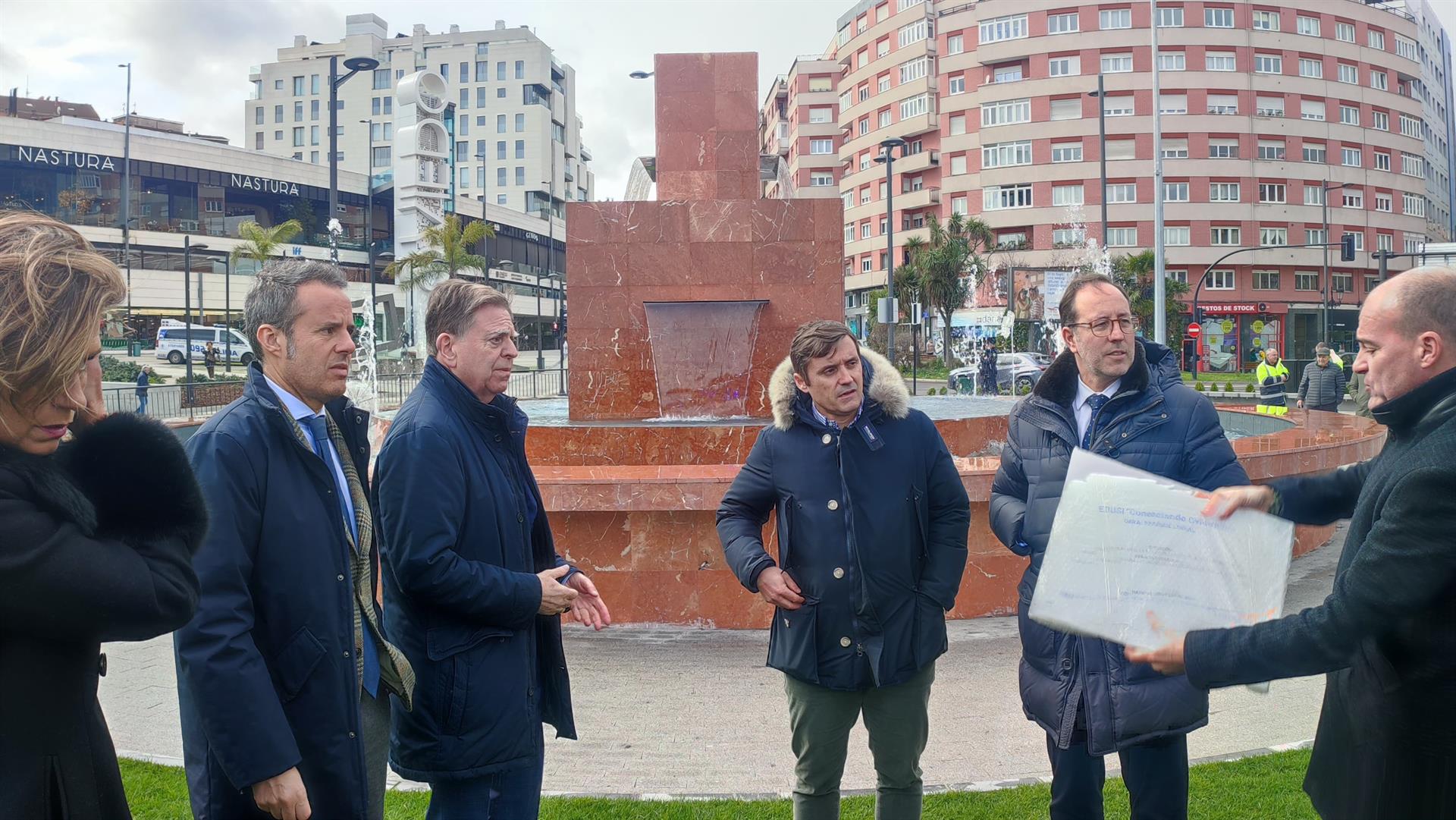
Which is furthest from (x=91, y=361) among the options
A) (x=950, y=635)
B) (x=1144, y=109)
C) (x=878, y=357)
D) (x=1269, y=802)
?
(x=1144, y=109)

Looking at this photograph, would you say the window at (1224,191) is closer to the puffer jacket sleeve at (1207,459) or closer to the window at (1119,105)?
the window at (1119,105)

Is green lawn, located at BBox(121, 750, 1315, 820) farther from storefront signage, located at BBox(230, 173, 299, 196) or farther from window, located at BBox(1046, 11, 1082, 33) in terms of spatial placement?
storefront signage, located at BBox(230, 173, 299, 196)

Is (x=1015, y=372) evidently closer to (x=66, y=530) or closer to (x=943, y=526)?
(x=943, y=526)

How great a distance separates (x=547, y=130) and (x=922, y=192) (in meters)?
50.7

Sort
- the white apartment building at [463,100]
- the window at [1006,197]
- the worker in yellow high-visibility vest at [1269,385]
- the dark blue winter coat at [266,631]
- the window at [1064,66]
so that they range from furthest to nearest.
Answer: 1. the white apartment building at [463,100]
2. the window at [1006,197]
3. the window at [1064,66]
4. the worker in yellow high-visibility vest at [1269,385]
5. the dark blue winter coat at [266,631]

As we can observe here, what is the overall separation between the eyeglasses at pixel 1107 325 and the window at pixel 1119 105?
209 feet

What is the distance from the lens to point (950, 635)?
682 cm

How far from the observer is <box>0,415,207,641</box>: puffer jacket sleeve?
1.71 metres

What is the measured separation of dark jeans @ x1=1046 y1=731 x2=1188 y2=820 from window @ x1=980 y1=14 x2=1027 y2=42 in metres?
68.1

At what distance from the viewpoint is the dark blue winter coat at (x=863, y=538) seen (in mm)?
3457

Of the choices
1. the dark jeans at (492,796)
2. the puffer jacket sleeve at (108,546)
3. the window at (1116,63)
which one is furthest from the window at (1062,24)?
the puffer jacket sleeve at (108,546)

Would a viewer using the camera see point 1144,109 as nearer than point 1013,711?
No

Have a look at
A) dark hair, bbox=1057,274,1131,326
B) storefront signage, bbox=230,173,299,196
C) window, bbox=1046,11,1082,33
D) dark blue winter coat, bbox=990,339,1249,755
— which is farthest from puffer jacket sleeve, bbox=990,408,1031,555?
storefront signage, bbox=230,173,299,196

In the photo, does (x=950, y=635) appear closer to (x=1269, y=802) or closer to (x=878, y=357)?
(x=1269, y=802)
